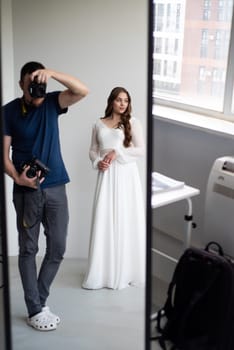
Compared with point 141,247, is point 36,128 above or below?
above

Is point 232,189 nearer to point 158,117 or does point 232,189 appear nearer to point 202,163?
point 202,163

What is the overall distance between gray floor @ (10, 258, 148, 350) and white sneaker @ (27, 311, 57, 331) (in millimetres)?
16

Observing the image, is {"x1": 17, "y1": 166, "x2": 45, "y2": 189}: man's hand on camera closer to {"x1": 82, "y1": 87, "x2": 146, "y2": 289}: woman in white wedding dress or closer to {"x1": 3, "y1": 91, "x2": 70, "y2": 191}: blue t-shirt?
{"x1": 3, "y1": 91, "x2": 70, "y2": 191}: blue t-shirt

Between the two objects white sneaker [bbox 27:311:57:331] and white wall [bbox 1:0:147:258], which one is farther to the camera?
white sneaker [bbox 27:311:57:331]

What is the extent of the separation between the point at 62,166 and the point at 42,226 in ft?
0.54

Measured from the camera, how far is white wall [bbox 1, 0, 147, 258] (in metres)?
1.14

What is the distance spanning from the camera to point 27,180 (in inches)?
47.1

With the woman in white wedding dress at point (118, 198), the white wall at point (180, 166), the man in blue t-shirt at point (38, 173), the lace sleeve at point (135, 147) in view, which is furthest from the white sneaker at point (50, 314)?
the lace sleeve at point (135, 147)

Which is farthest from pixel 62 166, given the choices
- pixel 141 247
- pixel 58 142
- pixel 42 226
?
pixel 141 247

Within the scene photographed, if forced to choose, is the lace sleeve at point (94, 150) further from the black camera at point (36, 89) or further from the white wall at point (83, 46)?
the black camera at point (36, 89)

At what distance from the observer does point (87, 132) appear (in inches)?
48.5

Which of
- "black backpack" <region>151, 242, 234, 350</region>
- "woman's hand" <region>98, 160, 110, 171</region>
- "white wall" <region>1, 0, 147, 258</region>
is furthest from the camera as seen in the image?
"black backpack" <region>151, 242, 234, 350</region>

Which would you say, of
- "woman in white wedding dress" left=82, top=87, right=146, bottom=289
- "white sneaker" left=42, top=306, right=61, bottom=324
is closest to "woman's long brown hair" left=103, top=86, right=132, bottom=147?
"woman in white wedding dress" left=82, top=87, right=146, bottom=289

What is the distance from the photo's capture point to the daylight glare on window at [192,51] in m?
1.17
